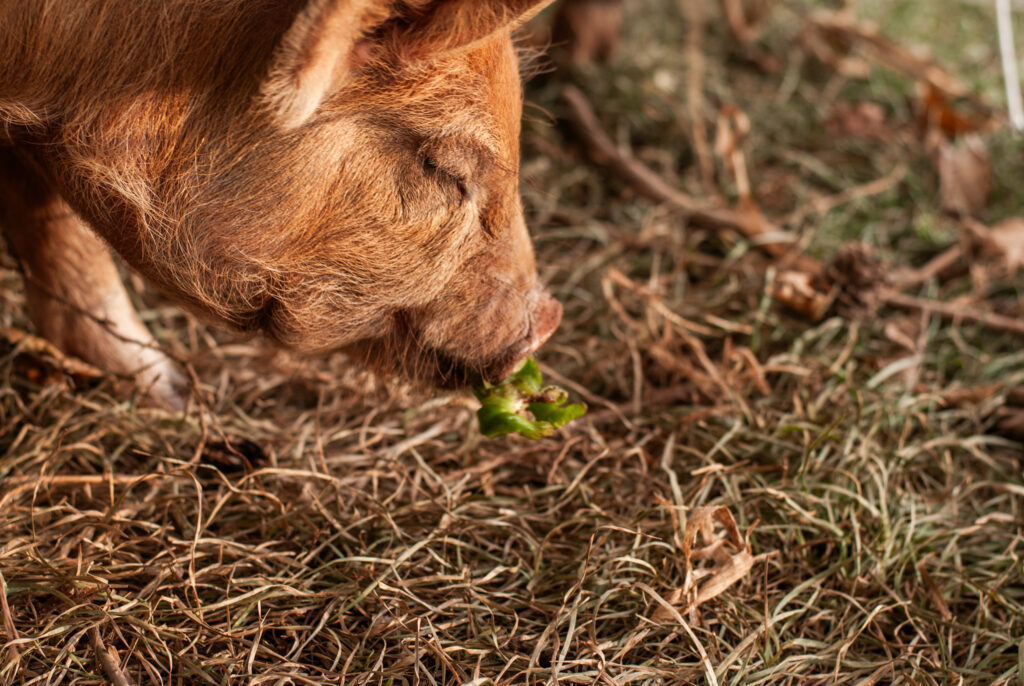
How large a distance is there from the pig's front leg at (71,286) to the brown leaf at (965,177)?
2.83 m

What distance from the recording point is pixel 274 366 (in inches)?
101

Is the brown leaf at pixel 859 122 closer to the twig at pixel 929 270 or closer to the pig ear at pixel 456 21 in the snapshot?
the twig at pixel 929 270

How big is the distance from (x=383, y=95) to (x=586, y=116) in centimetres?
219

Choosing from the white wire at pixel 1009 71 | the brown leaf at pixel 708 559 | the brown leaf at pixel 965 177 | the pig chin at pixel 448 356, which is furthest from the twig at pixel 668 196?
the white wire at pixel 1009 71

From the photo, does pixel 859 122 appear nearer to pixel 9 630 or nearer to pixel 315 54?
pixel 315 54

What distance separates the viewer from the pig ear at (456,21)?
A: 4.68 ft

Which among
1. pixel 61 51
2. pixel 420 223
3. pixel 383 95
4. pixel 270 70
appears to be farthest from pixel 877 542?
pixel 61 51

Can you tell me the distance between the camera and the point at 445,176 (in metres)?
1.70

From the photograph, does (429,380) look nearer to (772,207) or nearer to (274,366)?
(274,366)

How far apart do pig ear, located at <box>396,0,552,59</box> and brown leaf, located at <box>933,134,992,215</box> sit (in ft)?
8.42

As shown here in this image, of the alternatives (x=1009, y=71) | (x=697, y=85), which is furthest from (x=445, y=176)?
(x=1009, y=71)

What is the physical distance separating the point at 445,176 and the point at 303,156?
27 cm

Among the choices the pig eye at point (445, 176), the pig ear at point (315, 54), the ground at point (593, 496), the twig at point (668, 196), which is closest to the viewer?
the pig ear at point (315, 54)

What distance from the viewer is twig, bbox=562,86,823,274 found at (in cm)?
319
